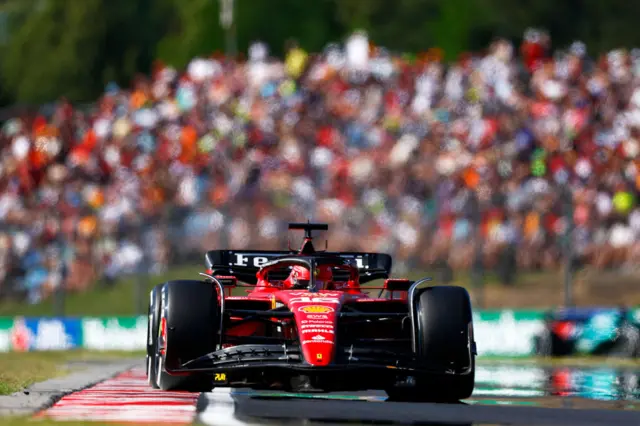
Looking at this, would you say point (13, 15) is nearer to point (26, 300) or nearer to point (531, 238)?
point (26, 300)

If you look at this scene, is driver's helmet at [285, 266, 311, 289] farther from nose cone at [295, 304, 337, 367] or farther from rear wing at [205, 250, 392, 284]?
nose cone at [295, 304, 337, 367]

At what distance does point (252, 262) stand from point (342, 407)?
3.06 m

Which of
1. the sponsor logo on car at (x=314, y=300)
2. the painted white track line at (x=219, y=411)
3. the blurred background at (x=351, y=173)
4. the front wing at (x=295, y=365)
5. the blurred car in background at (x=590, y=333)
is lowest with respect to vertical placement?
the blurred car in background at (x=590, y=333)

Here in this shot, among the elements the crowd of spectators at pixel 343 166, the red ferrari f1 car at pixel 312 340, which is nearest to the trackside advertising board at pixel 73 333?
the crowd of spectators at pixel 343 166

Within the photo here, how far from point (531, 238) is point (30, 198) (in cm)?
1148

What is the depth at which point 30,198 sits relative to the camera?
3125 cm

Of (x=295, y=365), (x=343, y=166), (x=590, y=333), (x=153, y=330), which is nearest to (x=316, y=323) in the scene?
(x=295, y=365)

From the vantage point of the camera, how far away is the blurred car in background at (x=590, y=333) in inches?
908

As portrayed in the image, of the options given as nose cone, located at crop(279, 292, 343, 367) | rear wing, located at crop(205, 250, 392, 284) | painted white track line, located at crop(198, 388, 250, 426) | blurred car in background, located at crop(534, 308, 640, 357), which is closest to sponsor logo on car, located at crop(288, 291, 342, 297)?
nose cone, located at crop(279, 292, 343, 367)

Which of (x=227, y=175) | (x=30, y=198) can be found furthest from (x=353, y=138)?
(x=30, y=198)

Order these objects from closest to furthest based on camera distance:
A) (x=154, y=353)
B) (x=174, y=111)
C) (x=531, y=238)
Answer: (x=154, y=353), (x=531, y=238), (x=174, y=111)

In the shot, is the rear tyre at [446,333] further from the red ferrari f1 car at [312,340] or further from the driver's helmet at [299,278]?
the driver's helmet at [299,278]

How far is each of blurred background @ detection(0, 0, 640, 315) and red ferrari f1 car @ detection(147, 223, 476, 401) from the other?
13.9 meters

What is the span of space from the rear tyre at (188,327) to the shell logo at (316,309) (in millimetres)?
707
